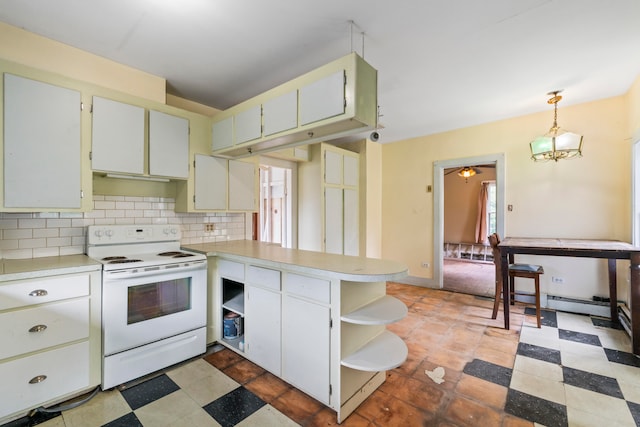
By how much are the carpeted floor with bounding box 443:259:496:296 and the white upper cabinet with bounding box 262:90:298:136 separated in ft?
13.2

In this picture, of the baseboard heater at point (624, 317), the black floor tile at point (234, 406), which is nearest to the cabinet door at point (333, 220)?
the black floor tile at point (234, 406)

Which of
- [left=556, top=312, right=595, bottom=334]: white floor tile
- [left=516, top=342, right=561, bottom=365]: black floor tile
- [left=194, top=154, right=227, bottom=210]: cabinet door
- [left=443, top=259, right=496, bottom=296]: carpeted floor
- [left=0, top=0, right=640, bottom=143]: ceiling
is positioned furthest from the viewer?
[left=443, top=259, right=496, bottom=296]: carpeted floor

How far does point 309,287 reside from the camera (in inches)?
73.9

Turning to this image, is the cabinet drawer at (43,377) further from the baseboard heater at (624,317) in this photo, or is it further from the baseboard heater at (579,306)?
the baseboard heater at (579,306)

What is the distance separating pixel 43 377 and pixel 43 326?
1.09 feet

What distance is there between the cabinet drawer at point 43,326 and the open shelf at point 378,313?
1826mm

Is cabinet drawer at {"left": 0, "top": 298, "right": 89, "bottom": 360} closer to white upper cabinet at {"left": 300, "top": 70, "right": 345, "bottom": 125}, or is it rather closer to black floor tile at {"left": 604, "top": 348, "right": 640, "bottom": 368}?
white upper cabinet at {"left": 300, "top": 70, "right": 345, "bottom": 125}

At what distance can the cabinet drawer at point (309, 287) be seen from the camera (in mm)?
1785

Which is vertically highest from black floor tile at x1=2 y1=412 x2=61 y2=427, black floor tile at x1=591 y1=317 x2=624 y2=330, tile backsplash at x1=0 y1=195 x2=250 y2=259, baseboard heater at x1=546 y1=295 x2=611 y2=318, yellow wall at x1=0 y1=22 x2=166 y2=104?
yellow wall at x1=0 y1=22 x2=166 y2=104

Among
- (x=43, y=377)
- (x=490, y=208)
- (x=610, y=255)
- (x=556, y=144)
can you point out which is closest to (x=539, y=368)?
(x=610, y=255)

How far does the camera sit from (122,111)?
93.4 inches

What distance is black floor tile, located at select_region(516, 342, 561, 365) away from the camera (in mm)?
2453

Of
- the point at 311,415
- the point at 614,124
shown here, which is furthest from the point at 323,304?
the point at 614,124

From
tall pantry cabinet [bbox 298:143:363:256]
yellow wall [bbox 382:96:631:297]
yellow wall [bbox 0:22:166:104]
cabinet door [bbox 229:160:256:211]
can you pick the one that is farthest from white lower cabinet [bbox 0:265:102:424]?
yellow wall [bbox 382:96:631:297]
